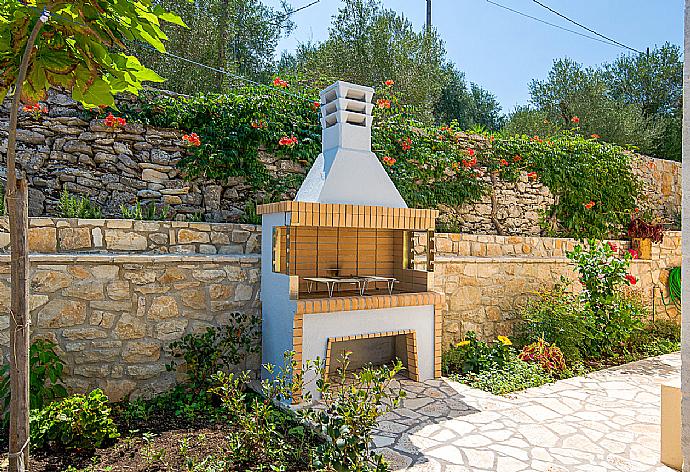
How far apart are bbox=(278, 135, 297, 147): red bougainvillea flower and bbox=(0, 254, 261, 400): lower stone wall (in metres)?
2.15

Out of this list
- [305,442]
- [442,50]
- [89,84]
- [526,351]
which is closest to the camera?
[89,84]

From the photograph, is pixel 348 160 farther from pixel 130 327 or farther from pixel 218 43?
pixel 218 43

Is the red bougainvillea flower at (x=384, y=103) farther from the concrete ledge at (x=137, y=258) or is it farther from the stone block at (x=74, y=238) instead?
the stone block at (x=74, y=238)

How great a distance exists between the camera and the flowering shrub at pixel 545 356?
6.13 meters

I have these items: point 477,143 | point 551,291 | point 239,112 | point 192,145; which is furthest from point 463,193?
point 192,145

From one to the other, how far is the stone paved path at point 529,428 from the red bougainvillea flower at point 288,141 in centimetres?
361

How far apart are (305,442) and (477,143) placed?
21.9ft

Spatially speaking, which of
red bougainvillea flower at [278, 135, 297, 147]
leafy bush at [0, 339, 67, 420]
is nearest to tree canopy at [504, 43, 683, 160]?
red bougainvillea flower at [278, 135, 297, 147]

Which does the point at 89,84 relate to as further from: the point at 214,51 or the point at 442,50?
the point at 442,50

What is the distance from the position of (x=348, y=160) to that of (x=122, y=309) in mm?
2846

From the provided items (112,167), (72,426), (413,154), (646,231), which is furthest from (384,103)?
(72,426)

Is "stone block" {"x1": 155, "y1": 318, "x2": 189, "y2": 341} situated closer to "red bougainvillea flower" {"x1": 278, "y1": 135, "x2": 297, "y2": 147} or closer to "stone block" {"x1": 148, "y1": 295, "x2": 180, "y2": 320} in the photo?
"stone block" {"x1": 148, "y1": 295, "x2": 180, "y2": 320}

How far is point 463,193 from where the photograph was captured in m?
8.34

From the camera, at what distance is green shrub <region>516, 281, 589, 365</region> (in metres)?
6.63
